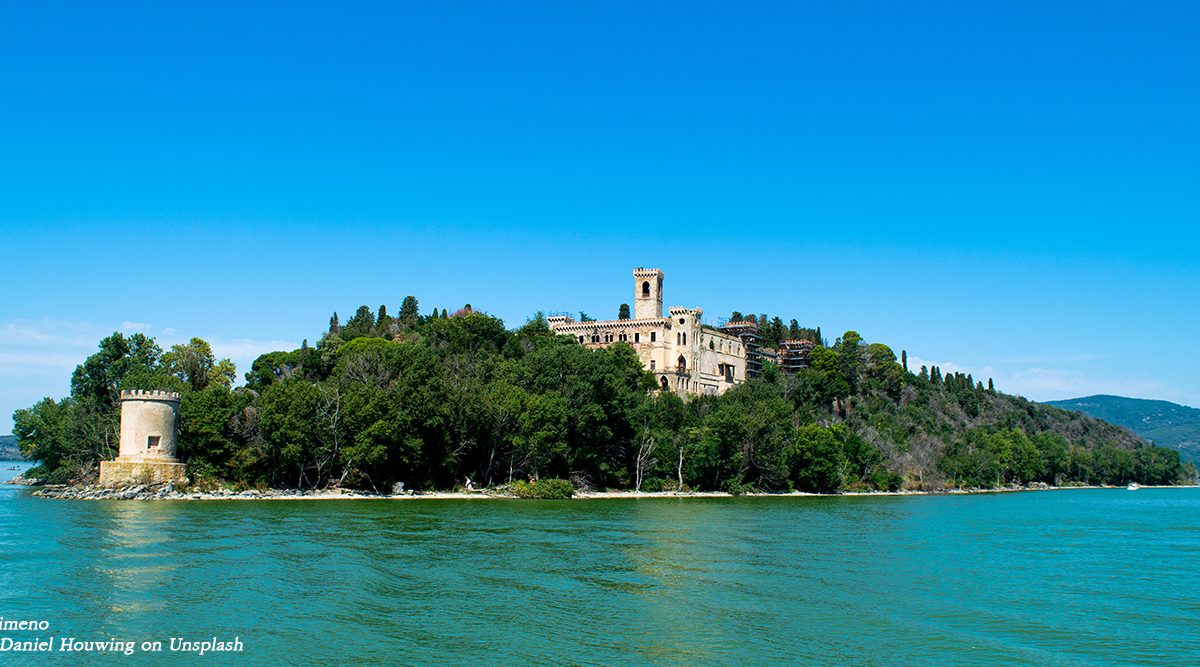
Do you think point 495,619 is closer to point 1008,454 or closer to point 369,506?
point 369,506

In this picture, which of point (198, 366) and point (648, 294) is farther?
point (648, 294)

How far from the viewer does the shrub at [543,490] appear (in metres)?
60.6

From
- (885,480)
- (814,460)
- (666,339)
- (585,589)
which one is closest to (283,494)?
(585,589)

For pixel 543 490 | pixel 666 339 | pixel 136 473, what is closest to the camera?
pixel 136 473

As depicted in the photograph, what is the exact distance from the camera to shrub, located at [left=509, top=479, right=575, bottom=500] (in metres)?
60.6

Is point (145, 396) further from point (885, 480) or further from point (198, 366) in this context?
point (885, 480)

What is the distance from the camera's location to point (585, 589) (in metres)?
25.8

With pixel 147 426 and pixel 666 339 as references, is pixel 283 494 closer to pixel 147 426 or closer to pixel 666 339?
pixel 147 426

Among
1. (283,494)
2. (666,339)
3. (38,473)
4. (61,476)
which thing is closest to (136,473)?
(283,494)

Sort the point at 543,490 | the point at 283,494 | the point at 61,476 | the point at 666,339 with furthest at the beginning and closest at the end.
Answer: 1. the point at 666,339
2. the point at 61,476
3. the point at 543,490
4. the point at 283,494

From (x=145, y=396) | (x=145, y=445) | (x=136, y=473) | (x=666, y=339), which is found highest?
(x=666, y=339)

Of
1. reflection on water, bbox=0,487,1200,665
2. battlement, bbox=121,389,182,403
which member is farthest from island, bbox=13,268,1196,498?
reflection on water, bbox=0,487,1200,665

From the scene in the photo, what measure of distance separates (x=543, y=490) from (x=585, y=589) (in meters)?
35.3

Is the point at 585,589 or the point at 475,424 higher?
the point at 475,424
